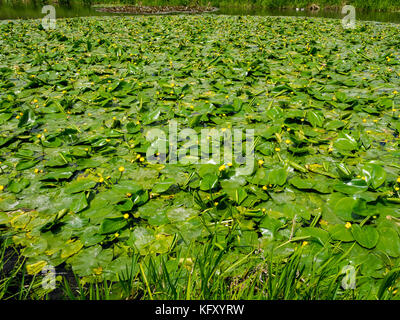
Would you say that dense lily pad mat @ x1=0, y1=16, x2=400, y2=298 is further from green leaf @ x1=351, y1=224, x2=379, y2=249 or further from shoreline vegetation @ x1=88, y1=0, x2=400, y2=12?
shoreline vegetation @ x1=88, y1=0, x2=400, y2=12

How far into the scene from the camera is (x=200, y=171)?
1.58m

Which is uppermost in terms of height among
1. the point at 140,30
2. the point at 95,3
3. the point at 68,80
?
the point at 95,3

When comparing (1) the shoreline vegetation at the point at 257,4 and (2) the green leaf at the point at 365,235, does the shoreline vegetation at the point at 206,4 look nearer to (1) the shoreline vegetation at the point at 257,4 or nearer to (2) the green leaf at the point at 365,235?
(1) the shoreline vegetation at the point at 257,4

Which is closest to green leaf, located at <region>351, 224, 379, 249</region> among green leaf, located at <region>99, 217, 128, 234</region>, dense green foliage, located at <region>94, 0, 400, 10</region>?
green leaf, located at <region>99, 217, 128, 234</region>

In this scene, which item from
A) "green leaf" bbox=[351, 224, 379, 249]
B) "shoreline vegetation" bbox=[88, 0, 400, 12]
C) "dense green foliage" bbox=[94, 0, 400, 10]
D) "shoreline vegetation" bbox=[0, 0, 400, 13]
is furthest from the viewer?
"shoreline vegetation" bbox=[0, 0, 400, 13]

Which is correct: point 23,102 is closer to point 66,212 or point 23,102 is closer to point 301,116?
point 66,212

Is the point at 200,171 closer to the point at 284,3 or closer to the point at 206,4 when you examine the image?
the point at 284,3

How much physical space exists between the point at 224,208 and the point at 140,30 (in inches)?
267

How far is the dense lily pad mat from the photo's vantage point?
114 cm

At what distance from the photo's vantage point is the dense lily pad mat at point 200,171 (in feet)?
3.74

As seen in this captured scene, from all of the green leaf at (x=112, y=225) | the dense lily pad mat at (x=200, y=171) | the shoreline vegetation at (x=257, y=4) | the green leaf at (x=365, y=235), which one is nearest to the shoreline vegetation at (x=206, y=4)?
the shoreline vegetation at (x=257, y=4)
